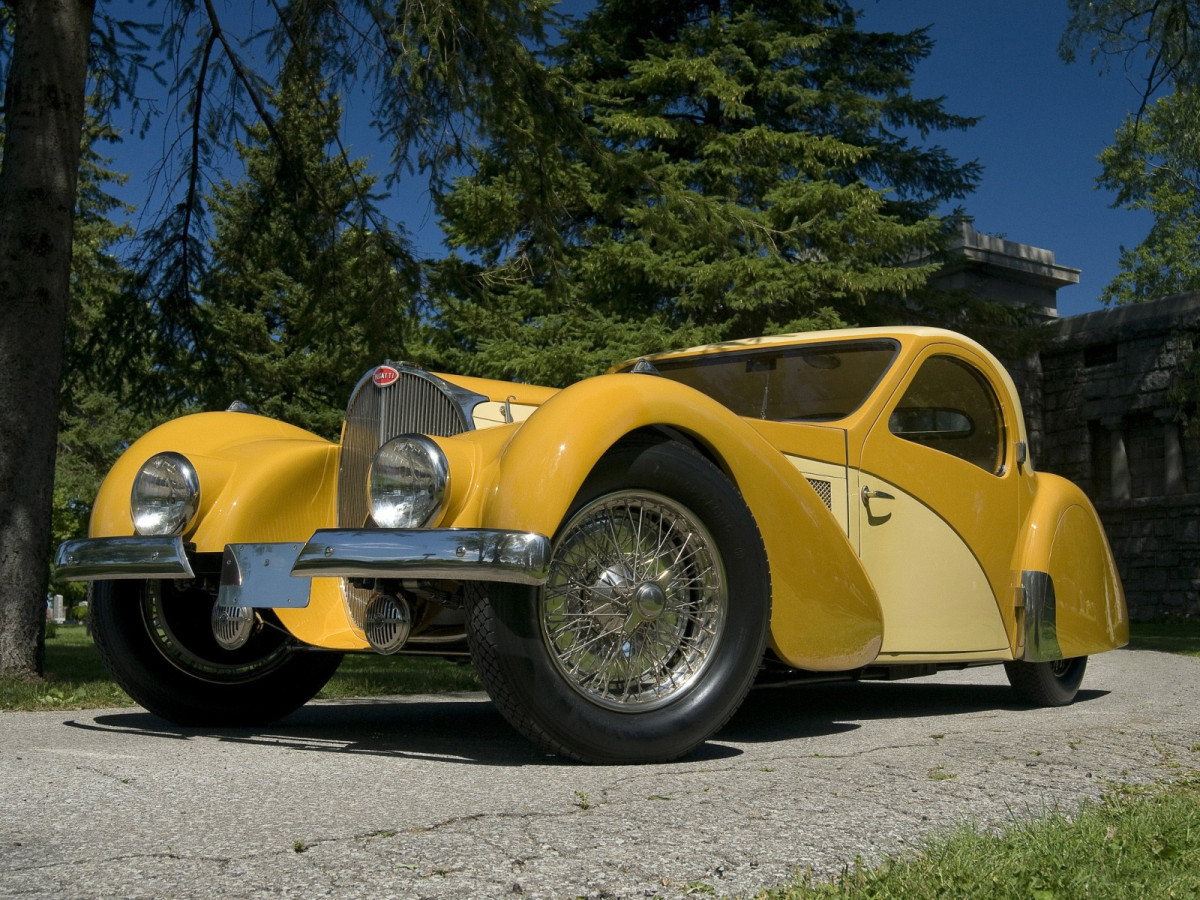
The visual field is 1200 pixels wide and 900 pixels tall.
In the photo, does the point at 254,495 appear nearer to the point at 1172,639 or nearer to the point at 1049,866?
the point at 1049,866

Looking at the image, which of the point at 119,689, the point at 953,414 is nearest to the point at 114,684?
the point at 119,689

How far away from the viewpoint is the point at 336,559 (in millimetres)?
3650

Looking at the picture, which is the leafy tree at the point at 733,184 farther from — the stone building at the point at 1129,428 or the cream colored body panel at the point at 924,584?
the cream colored body panel at the point at 924,584

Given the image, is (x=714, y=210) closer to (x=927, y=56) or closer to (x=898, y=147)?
(x=898, y=147)

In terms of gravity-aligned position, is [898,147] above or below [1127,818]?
above

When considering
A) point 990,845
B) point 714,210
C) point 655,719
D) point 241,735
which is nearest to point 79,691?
point 241,735

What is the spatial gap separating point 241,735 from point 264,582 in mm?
965

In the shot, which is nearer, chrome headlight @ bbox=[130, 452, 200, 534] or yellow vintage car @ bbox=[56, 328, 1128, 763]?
yellow vintage car @ bbox=[56, 328, 1128, 763]

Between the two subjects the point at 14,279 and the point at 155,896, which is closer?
the point at 155,896

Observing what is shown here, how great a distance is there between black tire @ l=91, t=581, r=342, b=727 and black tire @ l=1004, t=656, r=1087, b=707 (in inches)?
130

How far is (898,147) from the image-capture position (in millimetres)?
21219

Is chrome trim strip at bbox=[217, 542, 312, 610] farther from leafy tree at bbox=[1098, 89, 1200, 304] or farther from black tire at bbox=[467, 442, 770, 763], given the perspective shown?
leafy tree at bbox=[1098, 89, 1200, 304]

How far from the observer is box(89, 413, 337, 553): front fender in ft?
15.0

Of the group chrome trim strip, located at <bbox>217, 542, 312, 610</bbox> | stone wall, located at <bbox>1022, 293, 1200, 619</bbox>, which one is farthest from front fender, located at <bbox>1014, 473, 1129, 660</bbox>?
stone wall, located at <bbox>1022, 293, 1200, 619</bbox>
